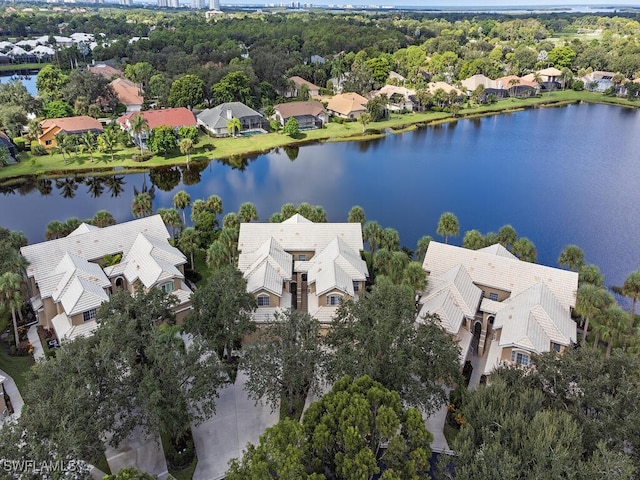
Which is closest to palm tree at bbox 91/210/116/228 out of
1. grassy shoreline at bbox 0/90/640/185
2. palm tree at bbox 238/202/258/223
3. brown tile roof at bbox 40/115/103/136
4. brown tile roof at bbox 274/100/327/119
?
palm tree at bbox 238/202/258/223

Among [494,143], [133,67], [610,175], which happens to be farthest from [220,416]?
[133,67]

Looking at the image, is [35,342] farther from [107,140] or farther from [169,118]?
[169,118]

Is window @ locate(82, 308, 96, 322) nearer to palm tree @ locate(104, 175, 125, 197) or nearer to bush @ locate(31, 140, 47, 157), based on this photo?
palm tree @ locate(104, 175, 125, 197)

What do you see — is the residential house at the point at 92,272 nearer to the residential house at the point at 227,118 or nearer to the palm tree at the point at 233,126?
the palm tree at the point at 233,126

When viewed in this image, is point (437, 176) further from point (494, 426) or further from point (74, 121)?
point (74, 121)

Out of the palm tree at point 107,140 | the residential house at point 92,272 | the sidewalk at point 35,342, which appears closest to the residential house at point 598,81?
the palm tree at point 107,140

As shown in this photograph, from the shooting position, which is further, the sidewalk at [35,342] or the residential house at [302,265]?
the residential house at [302,265]
